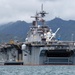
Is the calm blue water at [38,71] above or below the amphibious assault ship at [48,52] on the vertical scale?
below

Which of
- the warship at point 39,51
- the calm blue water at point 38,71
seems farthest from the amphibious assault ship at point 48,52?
the calm blue water at point 38,71

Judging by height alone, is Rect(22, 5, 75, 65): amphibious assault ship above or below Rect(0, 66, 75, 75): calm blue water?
above

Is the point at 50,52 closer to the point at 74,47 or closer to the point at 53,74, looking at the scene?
the point at 74,47

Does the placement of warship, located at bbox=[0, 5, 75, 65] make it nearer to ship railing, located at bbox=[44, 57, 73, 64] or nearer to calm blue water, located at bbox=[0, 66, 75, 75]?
ship railing, located at bbox=[44, 57, 73, 64]

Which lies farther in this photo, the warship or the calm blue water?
the warship

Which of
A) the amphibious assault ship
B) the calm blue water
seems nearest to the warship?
the amphibious assault ship

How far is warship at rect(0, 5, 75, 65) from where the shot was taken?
447 ft

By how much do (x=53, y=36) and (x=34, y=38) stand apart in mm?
6755

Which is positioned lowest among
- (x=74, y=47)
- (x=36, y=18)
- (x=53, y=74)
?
(x=53, y=74)

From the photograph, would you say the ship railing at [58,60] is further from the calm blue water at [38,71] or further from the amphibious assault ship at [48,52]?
the calm blue water at [38,71]

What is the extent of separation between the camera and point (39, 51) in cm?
13788

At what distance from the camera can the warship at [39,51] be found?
447ft

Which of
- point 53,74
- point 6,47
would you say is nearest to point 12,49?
point 6,47

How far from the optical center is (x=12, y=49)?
150 meters
